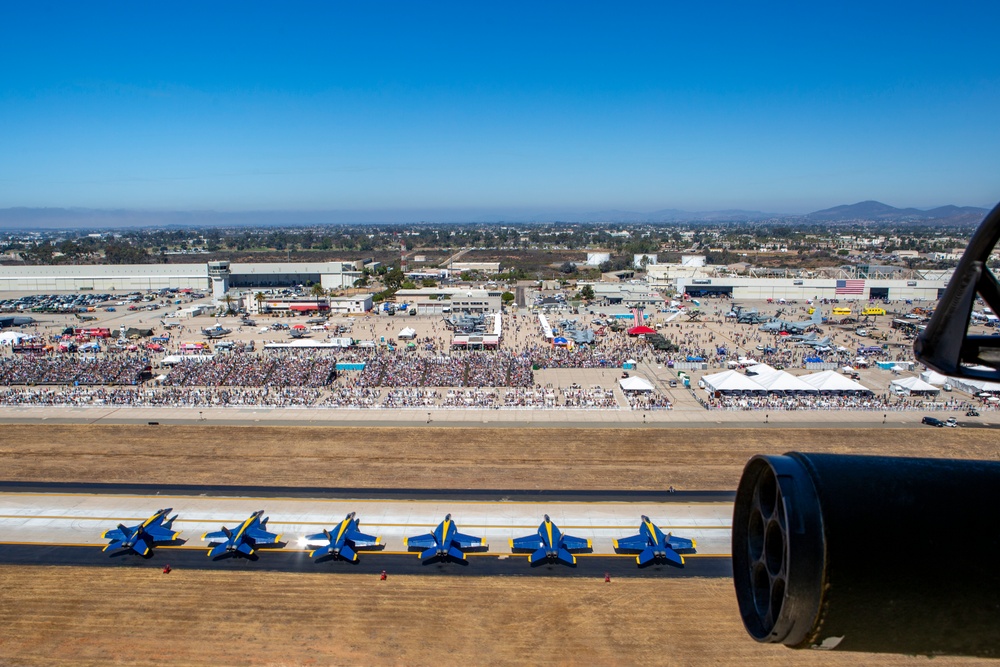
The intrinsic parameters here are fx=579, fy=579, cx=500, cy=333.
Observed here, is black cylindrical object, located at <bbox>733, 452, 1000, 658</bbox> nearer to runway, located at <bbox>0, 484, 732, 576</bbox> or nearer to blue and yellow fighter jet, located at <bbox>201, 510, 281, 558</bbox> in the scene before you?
runway, located at <bbox>0, 484, 732, 576</bbox>

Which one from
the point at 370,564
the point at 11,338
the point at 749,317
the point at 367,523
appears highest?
the point at 749,317

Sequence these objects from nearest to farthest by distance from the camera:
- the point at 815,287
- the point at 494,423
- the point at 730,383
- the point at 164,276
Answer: the point at 494,423 → the point at 730,383 → the point at 815,287 → the point at 164,276

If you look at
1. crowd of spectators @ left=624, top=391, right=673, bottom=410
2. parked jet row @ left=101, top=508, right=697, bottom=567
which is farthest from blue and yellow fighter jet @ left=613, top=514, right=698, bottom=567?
crowd of spectators @ left=624, top=391, right=673, bottom=410

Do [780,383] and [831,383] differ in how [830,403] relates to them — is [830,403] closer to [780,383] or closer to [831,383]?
[831,383]

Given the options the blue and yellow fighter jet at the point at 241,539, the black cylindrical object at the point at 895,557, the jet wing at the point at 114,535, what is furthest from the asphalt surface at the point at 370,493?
the black cylindrical object at the point at 895,557

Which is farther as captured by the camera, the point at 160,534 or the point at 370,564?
the point at 160,534

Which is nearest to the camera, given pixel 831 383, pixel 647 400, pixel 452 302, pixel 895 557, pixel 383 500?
pixel 895 557

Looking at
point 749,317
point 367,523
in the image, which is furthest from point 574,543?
point 749,317
